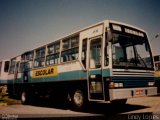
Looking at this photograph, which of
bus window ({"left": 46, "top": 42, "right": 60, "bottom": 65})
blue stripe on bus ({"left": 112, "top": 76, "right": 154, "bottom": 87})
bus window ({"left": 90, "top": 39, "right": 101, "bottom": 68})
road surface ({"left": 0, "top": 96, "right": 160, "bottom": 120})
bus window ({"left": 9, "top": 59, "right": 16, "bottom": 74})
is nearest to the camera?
road surface ({"left": 0, "top": 96, "right": 160, "bottom": 120})

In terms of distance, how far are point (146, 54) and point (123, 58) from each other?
59.7 inches

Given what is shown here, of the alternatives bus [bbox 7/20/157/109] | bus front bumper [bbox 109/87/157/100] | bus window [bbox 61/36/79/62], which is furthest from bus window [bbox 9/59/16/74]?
bus front bumper [bbox 109/87/157/100]

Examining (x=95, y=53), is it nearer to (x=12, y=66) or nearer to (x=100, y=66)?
(x=100, y=66)

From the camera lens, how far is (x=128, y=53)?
9602 mm

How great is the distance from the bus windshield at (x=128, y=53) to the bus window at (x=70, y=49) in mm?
1985

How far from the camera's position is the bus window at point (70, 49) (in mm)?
10516

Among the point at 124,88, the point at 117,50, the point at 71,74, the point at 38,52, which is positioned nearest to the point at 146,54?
the point at 117,50

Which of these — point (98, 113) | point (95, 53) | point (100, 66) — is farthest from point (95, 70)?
point (98, 113)

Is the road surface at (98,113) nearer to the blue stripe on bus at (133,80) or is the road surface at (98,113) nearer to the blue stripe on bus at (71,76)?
the blue stripe on bus at (133,80)

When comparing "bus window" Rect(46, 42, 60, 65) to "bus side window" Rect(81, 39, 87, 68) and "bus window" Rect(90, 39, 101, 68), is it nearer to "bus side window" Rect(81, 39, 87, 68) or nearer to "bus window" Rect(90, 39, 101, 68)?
"bus side window" Rect(81, 39, 87, 68)

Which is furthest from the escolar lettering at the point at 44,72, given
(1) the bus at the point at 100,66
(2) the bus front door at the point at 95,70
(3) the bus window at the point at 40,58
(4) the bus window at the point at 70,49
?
(2) the bus front door at the point at 95,70

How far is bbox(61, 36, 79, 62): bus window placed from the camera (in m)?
10.5

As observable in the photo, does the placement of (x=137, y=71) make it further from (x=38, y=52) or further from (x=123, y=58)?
(x=38, y=52)

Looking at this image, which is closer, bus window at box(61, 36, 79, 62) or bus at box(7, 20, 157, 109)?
bus at box(7, 20, 157, 109)
